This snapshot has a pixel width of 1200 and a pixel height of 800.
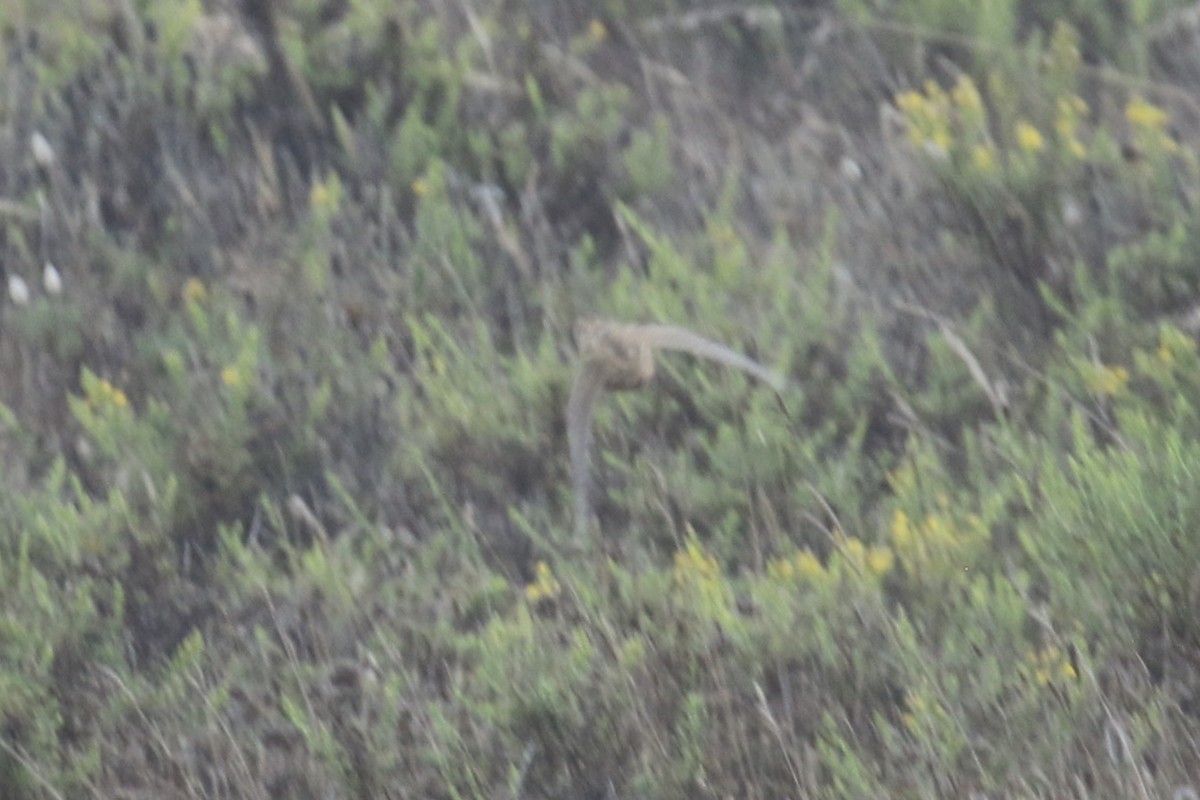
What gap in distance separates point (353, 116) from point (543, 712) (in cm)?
183

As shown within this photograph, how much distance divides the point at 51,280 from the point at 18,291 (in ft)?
0.26

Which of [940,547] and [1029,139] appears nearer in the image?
[940,547]

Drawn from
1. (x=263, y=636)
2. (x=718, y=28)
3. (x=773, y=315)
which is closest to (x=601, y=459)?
(x=773, y=315)

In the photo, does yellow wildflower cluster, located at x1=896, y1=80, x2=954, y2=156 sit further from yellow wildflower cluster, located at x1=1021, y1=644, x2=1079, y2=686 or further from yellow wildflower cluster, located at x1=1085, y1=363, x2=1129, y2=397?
yellow wildflower cluster, located at x1=1021, y1=644, x2=1079, y2=686

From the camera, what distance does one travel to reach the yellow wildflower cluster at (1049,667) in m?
2.53

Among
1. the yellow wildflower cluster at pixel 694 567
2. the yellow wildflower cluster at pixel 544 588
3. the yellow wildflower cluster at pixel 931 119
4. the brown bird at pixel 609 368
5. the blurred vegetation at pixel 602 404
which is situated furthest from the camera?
the yellow wildflower cluster at pixel 931 119

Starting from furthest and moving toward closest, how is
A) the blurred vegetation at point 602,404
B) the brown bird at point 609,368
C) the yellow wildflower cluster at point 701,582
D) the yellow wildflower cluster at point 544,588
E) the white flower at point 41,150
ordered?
the white flower at point 41,150, the brown bird at point 609,368, the yellow wildflower cluster at point 544,588, the yellow wildflower cluster at point 701,582, the blurred vegetation at point 602,404

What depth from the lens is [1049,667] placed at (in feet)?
8.44

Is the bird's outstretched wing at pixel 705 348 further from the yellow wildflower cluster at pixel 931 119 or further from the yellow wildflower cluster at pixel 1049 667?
the yellow wildflower cluster at pixel 1049 667

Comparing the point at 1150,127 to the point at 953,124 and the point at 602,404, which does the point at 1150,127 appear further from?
the point at 602,404

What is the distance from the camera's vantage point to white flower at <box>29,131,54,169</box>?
3.92 meters

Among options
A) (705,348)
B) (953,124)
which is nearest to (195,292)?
(705,348)

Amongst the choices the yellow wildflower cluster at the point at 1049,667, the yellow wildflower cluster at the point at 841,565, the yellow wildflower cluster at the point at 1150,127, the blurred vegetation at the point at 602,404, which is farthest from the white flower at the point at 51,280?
the yellow wildflower cluster at the point at 1150,127

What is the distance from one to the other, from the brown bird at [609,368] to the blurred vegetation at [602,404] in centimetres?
6
